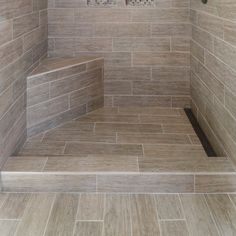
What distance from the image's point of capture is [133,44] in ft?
12.4

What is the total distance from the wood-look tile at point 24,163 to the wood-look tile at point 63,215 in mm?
239

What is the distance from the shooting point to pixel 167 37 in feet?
12.3

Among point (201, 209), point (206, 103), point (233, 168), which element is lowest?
point (201, 209)

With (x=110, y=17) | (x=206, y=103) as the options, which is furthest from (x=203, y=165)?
(x=110, y=17)

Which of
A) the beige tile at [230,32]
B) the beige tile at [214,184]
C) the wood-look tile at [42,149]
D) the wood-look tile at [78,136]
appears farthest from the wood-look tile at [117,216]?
the beige tile at [230,32]

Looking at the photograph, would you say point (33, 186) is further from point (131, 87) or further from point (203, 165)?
point (131, 87)

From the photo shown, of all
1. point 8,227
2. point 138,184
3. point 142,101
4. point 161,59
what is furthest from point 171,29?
point 8,227

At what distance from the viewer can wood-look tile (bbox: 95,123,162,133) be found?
3115mm

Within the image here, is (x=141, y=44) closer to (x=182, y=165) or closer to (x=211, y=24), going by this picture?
(x=211, y=24)

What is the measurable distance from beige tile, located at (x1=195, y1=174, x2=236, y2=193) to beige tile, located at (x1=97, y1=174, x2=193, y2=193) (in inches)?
3.8

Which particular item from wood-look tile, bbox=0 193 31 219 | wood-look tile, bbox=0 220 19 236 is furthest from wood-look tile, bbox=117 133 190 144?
wood-look tile, bbox=0 220 19 236

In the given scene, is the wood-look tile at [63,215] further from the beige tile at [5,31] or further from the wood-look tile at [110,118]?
the wood-look tile at [110,118]

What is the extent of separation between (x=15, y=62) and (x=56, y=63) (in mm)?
913

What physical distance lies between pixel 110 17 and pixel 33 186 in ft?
6.77
